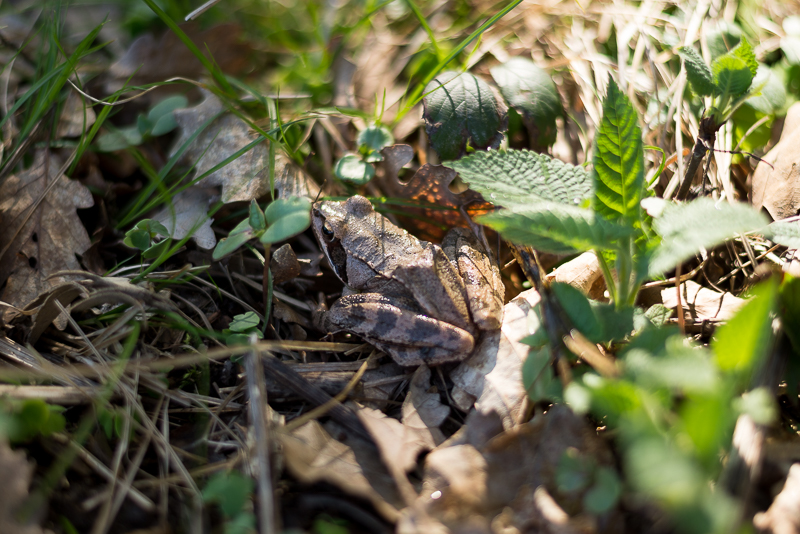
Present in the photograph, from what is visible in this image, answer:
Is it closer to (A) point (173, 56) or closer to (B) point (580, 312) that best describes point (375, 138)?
(B) point (580, 312)

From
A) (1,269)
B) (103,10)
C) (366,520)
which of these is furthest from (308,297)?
(103,10)

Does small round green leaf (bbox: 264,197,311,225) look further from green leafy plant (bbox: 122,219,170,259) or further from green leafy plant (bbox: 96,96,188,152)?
green leafy plant (bbox: 96,96,188,152)

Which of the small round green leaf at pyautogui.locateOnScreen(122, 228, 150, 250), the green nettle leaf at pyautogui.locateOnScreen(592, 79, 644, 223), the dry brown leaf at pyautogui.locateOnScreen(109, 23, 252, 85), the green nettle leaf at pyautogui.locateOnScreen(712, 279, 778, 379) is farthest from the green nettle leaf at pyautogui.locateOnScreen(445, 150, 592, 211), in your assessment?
the dry brown leaf at pyautogui.locateOnScreen(109, 23, 252, 85)

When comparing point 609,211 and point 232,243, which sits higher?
point 232,243

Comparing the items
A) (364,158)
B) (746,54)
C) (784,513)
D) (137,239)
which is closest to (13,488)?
(137,239)

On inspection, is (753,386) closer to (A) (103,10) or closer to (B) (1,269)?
(B) (1,269)
